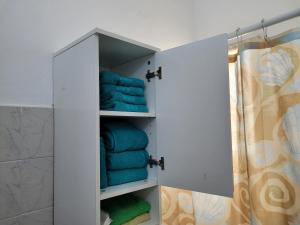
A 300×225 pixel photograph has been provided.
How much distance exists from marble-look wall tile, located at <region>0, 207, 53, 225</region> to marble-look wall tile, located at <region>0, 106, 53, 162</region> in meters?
0.22

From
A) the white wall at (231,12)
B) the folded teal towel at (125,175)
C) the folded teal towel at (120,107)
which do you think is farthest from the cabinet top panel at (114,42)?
the white wall at (231,12)

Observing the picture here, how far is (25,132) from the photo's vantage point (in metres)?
0.84

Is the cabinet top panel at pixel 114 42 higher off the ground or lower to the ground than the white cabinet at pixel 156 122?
higher

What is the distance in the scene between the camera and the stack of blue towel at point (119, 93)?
33.7 inches

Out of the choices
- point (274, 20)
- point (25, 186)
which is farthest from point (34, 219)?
point (274, 20)

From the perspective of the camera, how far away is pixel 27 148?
2.78ft

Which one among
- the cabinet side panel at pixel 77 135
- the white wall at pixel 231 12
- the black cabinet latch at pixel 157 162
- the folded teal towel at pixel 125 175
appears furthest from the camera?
the white wall at pixel 231 12

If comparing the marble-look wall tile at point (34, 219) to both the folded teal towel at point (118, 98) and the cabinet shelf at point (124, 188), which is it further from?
the folded teal towel at point (118, 98)

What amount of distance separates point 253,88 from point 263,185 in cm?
45

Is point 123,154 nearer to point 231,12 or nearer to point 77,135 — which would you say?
point 77,135

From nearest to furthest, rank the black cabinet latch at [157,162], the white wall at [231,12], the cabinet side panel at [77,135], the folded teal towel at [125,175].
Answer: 1. the cabinet side panel at [77,135]
2. the folded teal towel at [125,175]
3. the black cabinet latch at [157,162]
4. the white wall at [231,12]

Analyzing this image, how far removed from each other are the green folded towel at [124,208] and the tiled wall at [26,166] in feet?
0.80

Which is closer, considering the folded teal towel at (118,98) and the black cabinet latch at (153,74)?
the folded teal towel at (118,98)

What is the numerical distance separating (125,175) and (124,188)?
70 millimetres
